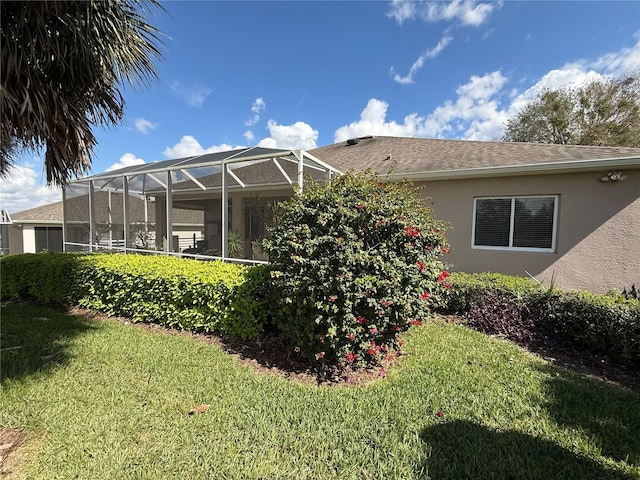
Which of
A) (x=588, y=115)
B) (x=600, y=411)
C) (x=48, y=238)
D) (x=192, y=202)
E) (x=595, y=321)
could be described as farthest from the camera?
(x=588, y=115)

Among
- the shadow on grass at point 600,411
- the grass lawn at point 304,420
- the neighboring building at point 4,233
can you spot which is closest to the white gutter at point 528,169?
the grass lawn at point 304,420

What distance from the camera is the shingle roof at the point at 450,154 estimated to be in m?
6.69

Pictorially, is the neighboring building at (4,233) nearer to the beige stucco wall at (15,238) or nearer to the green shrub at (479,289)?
the beige stucco wall at (15,238)

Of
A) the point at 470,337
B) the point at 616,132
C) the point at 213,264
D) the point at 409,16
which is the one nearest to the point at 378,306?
the point at 470,337

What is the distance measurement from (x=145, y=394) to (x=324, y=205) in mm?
2972

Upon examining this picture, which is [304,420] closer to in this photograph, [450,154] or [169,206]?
[169,206]

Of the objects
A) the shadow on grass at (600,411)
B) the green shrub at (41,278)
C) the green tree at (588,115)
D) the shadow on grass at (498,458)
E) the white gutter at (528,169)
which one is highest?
the green tree at (588,115)

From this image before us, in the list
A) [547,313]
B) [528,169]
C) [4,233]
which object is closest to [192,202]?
[528,169]

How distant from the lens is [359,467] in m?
2.21

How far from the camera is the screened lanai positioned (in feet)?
23.2

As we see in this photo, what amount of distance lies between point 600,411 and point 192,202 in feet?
36.5

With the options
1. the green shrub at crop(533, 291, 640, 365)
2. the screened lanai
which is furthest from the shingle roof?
the green shrub at crop(533, 291, 640, 365)

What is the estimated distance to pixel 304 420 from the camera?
273cm

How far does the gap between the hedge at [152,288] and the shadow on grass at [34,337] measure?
1.63ft
